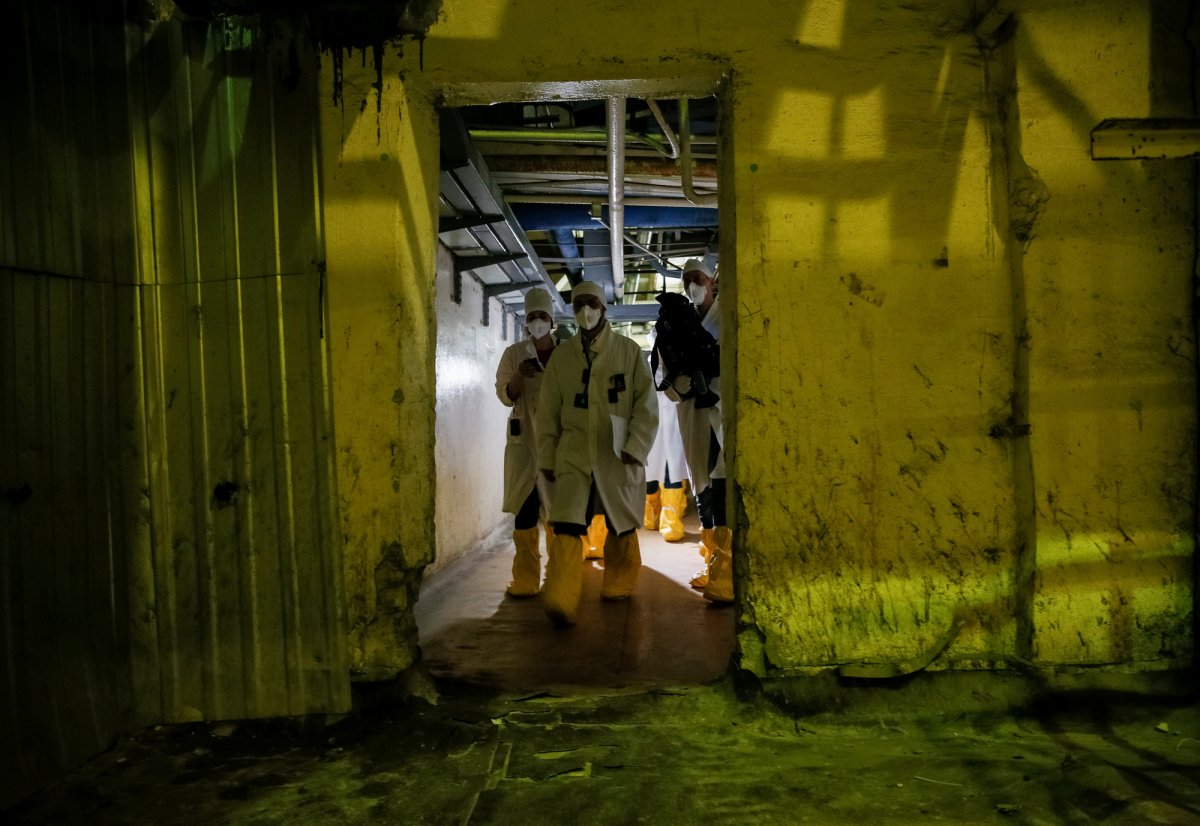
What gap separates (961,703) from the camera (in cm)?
234

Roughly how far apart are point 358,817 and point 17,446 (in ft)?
5.36

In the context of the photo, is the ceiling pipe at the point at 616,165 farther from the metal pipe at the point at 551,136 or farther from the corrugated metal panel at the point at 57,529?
the corrugated metal panel at the point at 57,529

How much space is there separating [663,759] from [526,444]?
267 centimetres

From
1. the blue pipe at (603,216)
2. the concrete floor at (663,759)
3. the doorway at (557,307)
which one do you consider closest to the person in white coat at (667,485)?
the doorway at (557,307)

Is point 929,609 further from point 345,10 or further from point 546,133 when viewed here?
point 546,133

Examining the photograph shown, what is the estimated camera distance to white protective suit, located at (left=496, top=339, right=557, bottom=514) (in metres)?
4.40

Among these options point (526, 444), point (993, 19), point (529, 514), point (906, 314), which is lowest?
point (529, 514)

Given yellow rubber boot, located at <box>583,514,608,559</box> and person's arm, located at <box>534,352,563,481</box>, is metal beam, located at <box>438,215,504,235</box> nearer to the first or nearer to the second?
person's arm, located at <box>534,352,563,481</box>

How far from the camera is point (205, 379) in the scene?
8.00ft

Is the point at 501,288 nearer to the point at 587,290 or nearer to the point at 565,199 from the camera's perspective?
the point at 565,199

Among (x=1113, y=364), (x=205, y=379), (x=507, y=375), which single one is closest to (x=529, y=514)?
(x=507, y=375)

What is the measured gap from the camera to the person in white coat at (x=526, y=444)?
4348 mm

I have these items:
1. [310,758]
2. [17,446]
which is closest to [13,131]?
[17,446]

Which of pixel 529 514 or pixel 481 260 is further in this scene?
pixel 481 260
